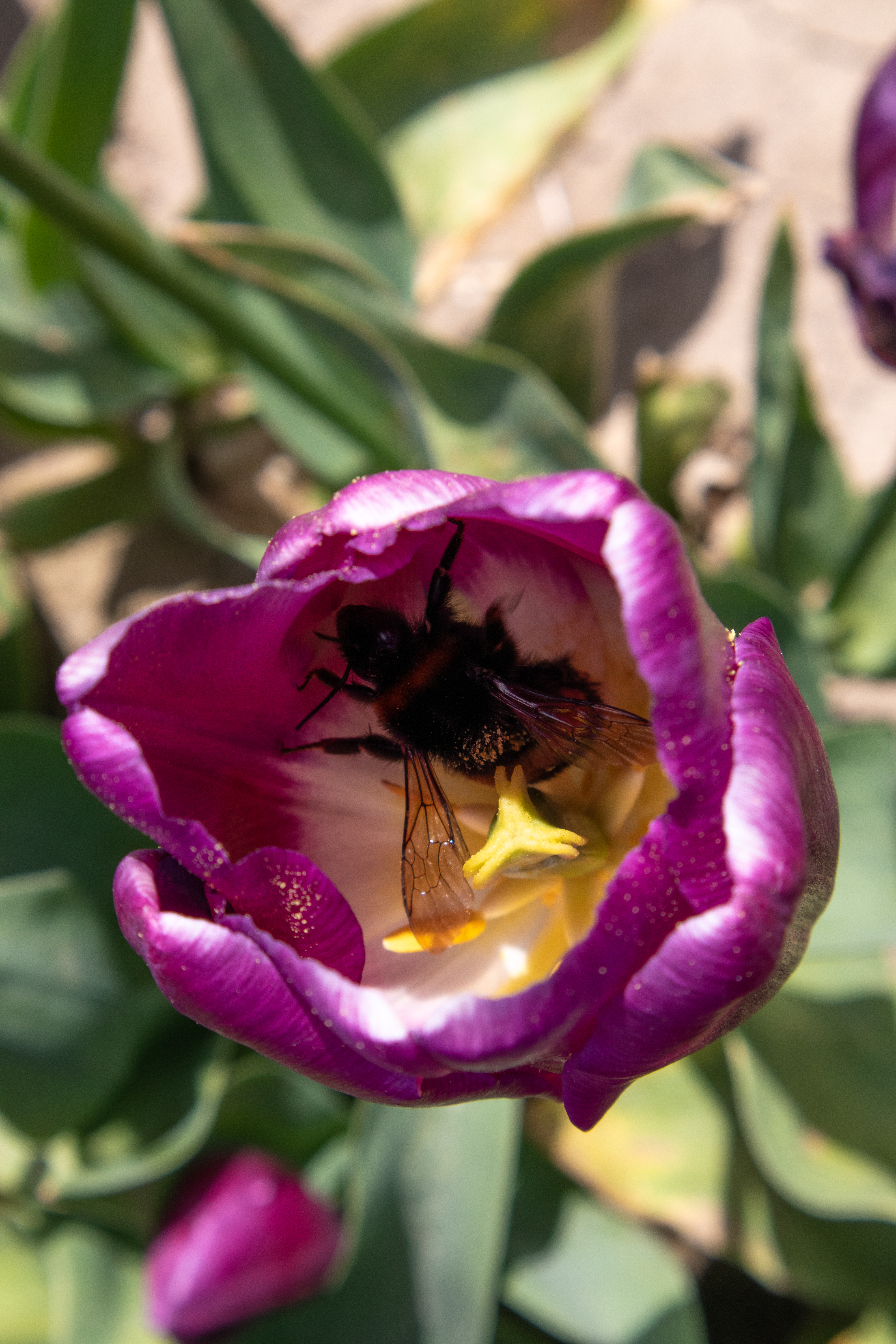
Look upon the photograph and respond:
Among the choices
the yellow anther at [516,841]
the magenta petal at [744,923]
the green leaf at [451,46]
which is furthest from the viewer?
the green leaf at [451,46]

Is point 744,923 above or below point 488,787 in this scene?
above

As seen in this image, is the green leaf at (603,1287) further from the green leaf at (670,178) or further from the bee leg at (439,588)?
the green leaf at (670,178)

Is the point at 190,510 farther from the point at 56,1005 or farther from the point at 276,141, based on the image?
the point at 56,1005

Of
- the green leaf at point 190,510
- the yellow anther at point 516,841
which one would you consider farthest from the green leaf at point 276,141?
the yellow anther at point 516,841

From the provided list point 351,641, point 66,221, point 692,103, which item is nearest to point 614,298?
point 692,103

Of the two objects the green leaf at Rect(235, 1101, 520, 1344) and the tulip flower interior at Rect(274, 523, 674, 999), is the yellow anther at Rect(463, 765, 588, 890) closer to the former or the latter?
the tulip flower interior at Rect(274, 523, 674, 999)

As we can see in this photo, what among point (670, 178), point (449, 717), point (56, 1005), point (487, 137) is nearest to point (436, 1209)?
point (56, 1005)
